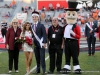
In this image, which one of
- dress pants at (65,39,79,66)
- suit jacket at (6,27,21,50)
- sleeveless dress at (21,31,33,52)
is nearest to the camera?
sleeveless dress at (21,31,33,52)

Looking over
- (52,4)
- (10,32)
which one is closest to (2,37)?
(10,32)

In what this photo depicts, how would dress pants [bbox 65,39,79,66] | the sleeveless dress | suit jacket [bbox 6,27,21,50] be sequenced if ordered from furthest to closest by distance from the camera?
1. suit jacket [bbox 6,27,21,50]
2. dress pants [bbox 65,39,79,66]
3. the sleeveless dress

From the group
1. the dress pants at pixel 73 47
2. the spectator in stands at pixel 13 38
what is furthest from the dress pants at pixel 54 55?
the spectator in stands at pixel 13 38

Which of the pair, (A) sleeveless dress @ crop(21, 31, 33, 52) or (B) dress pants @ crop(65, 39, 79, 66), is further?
(B) dress pants @ crop(65, 39, 79, 66)

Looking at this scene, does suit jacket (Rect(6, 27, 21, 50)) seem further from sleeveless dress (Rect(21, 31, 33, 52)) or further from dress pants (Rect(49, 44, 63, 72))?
dress pants (Rect(49, 44, 63, 72))

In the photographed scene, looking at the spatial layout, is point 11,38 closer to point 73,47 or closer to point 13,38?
point 13,38

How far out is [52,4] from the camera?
43.2 meters

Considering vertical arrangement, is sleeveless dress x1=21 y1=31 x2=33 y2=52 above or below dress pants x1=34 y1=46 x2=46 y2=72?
above

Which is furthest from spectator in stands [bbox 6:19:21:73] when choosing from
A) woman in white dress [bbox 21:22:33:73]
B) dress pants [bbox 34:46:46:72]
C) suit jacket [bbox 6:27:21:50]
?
dress pants [bbox 34:46:46:72]

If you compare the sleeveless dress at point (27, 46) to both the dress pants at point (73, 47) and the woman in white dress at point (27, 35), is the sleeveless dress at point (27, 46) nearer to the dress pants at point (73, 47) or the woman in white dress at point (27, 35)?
the woman in white dress at point (27, 35)

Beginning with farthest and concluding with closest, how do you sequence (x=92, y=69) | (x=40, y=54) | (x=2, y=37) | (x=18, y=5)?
(x=18, y=5) → (x=2, y=37) → (x=92, y=69) → (x=40, y=54)

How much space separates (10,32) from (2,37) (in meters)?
14.0

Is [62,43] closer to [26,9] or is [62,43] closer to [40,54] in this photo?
[40,54]

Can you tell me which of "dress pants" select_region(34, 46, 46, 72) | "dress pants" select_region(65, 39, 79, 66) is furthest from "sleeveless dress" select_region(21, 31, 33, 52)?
"dress pants" select_region(65, 39, 79, 66)
